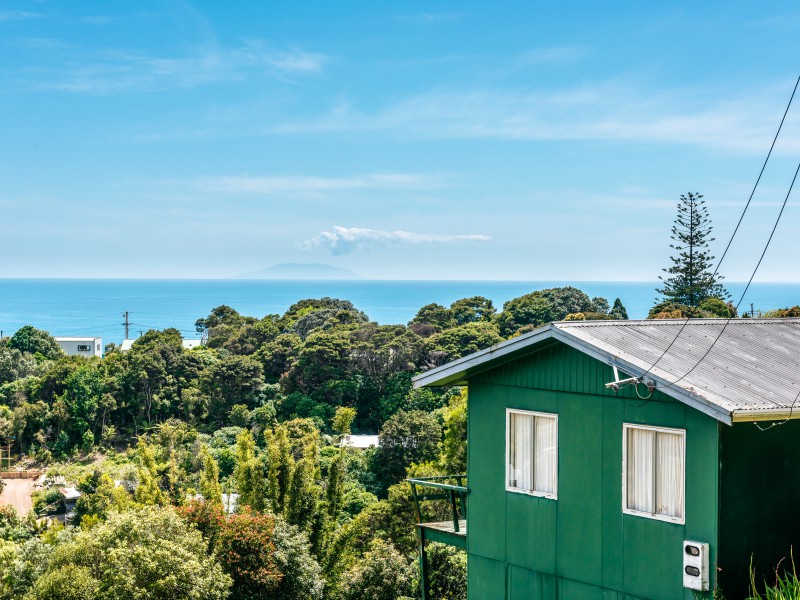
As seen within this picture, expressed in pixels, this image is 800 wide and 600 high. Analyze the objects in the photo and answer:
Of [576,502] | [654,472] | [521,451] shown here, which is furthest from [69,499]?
[654,472]

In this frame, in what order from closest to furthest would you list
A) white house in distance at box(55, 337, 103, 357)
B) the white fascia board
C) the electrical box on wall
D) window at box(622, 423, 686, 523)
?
the white fascia board, the electrical box on wall, window at box(622, 423, 686, 523), white house in distance at box(55, 337, 103, 357)

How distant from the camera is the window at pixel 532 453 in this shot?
1064cm

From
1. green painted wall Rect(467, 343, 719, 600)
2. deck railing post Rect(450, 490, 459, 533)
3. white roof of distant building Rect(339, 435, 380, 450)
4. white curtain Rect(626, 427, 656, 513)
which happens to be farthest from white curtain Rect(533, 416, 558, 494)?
white roof of distant building Rect(339, 435, 380, 450)

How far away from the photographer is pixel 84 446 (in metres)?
54.5

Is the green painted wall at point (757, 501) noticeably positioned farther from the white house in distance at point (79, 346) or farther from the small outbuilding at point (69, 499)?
the white house in distance at point (79, 346)

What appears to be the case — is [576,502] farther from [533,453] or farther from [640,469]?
[640,469]

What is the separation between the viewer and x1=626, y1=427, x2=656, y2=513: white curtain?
948 cm

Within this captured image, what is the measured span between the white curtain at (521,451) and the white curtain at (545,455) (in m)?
0.09

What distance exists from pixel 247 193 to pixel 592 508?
4699 inches

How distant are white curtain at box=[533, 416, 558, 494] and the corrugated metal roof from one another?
1043 mm

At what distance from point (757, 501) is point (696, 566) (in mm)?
1036

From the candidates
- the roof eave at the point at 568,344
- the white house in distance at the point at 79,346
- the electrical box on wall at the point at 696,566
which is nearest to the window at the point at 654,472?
the electrical box on wall at the point at 696,566

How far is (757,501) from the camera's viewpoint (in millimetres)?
9133

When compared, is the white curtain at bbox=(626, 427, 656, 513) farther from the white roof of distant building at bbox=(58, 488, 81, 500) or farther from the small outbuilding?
the white roof of distant building at bbox=(58, 488, 81, 500)
